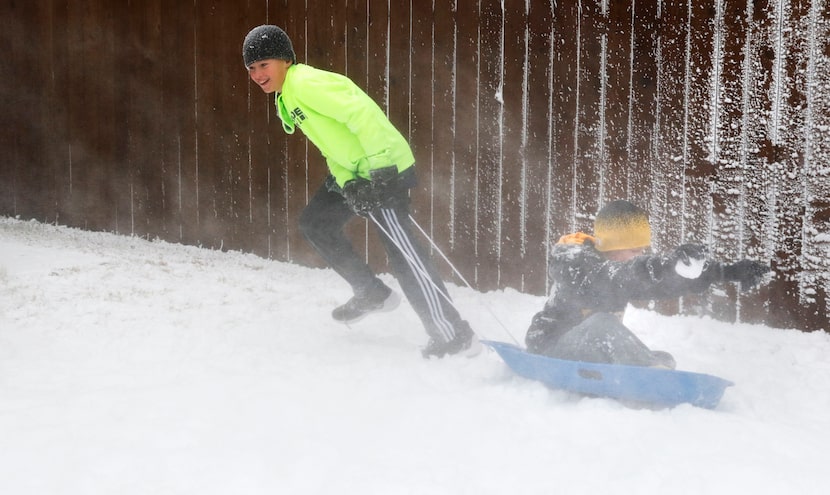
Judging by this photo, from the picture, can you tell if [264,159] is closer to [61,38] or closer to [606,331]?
[61,38]

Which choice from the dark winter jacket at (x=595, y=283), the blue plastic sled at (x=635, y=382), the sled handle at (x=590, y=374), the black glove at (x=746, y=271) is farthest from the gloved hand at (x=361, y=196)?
the black glove at (x=746, y=271)

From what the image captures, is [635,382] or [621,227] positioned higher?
[621,227]

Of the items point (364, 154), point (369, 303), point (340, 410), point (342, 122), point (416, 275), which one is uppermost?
point (342, 122)

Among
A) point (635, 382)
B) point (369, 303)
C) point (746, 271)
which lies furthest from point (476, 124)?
point (635, 382)

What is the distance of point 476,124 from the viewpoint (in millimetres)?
5109

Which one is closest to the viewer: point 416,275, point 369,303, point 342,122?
point 342,122

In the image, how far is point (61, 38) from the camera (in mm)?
7312

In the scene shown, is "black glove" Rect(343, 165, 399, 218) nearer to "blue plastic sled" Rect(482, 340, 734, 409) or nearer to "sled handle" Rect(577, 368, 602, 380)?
"blue plastic sled" Rect(482, 340, 734, 409)

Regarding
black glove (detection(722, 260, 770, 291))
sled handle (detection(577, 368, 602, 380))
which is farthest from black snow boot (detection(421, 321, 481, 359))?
black glove (detection(722, 260, 770, 291))

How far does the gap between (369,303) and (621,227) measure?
1379mm

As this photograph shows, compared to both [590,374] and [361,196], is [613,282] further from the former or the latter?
[361,196]

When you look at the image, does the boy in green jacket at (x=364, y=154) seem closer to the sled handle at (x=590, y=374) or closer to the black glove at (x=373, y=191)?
the black glove at (x=373, y=191)

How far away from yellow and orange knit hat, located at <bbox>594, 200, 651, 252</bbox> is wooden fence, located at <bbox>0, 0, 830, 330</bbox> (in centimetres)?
113

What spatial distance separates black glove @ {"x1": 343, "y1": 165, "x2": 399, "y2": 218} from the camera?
3.62m
